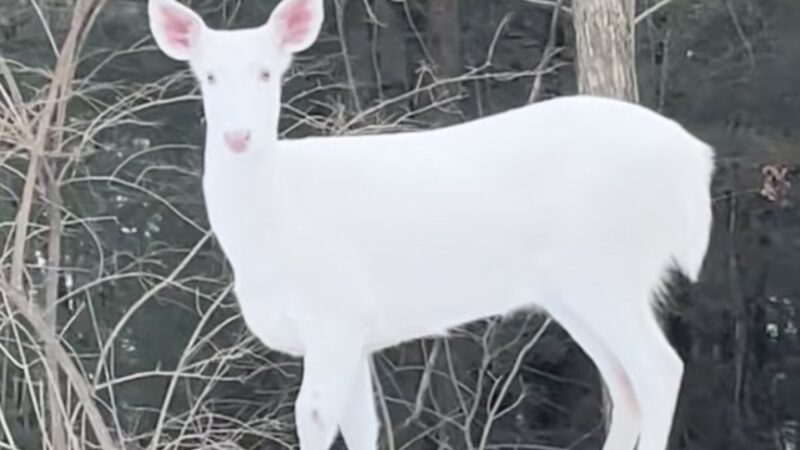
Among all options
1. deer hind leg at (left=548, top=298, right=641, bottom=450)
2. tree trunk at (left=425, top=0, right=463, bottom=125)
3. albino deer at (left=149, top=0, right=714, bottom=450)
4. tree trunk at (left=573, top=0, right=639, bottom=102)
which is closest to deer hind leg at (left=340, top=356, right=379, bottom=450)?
albino deer at (left=149, top=0, right=714, bottom=450)

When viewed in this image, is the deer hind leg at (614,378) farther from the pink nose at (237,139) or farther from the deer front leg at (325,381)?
the pink nose at (237,139)

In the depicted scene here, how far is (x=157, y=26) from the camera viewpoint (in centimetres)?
154

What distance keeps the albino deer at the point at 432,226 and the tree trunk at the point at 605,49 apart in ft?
4.26

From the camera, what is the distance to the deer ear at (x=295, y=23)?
4.98ft

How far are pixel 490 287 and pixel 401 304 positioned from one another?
0.31 feet

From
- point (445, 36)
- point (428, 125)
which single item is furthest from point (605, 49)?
point (445, 36)

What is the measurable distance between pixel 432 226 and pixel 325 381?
0.19 meters

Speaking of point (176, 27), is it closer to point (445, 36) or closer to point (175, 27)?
point (175, 27)

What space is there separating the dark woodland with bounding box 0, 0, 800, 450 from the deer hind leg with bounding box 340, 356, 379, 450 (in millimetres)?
1952

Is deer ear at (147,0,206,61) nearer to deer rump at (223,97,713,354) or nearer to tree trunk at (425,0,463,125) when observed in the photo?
deer rump at (223,97,713,354)

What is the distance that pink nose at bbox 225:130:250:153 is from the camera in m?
1.46

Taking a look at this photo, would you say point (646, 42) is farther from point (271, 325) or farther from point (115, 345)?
point (271, 325)

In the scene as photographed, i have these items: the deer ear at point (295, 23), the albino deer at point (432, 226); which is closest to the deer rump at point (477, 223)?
the albino deer at point (432, 226)

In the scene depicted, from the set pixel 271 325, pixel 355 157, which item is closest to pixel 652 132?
pixel 355 157
